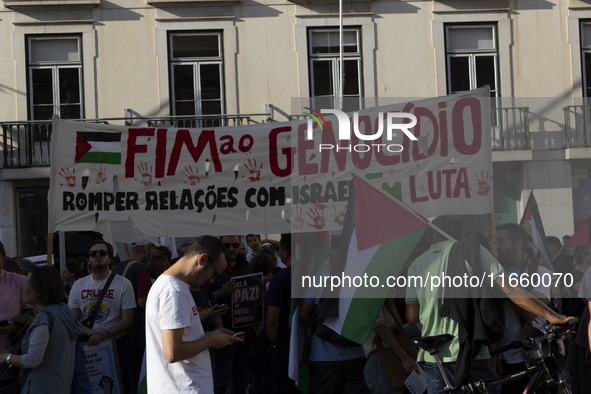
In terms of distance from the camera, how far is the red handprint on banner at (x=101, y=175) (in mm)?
8906

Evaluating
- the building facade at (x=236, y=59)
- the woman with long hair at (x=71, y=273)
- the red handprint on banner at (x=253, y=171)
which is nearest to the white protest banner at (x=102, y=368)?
the red handprint on banner at (x=253, y=171)

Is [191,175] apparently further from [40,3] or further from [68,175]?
[40,3]

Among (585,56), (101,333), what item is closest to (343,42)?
(585,56)

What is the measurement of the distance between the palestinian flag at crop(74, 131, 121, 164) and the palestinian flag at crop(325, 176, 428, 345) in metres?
3.60

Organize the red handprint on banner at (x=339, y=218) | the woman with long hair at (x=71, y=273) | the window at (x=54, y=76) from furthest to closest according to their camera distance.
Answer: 1. the window at (x=54, y=76)
2. the woman with long hair at (x=71, y=273)
3. the red handprint on banner at (x=339, y=218)

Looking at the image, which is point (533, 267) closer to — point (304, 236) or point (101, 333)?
point (304, 236)

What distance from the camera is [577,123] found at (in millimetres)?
8234

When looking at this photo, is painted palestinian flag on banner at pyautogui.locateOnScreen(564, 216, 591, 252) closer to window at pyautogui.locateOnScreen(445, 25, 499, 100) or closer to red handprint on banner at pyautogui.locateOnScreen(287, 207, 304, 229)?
red handprint on banner at pyautogui.locateOnScreen(287, 207, 304, 229)

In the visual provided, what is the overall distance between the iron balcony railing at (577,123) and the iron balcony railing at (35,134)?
33.7 ft

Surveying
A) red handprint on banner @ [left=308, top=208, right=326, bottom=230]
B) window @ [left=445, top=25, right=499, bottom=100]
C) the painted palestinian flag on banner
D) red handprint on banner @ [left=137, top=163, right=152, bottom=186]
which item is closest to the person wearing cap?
red handprint on banner @ [left=137, top=163, right=152, bottom=186]

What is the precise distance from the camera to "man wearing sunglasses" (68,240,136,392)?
7344mm

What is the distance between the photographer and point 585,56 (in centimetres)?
1884

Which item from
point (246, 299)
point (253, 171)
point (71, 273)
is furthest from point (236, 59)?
point (246, 299)
